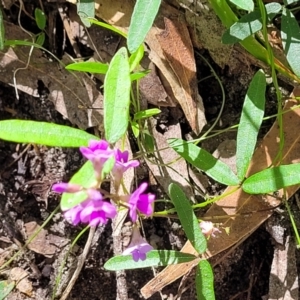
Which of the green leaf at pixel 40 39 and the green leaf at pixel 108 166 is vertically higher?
the green leaf at pixel 108 166

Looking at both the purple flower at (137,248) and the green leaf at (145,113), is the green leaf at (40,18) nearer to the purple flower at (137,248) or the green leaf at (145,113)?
the green leaf at (145,113)

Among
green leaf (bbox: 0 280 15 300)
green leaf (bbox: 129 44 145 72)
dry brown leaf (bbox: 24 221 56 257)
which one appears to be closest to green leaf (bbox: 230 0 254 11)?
green leaf (bbox: 129 44 145 72)

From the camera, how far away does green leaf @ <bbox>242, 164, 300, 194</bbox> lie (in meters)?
1.57

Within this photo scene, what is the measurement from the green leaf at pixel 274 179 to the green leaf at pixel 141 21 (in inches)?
19.0

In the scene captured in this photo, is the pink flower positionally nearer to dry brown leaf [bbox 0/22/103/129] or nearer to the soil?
the soil

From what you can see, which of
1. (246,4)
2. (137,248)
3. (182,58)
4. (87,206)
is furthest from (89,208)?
(182,58)

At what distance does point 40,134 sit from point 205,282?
24.4 inches

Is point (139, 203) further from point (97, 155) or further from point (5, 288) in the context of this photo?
point (5, 288)

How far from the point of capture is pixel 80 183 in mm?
1200

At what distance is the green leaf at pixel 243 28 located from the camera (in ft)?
5.46

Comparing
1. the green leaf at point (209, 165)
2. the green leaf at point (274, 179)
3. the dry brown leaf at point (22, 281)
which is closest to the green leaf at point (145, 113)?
the green leaf at point (209, 165)

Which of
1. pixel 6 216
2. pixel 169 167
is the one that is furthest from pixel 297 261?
pixel 6 216

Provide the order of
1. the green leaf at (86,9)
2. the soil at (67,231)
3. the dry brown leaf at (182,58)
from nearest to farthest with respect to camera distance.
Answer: the green leaf at (86,9) < the dry brown leaf at (182,58) < the soil at (67,231)

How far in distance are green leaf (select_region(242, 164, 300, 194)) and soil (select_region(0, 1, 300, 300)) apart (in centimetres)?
39
